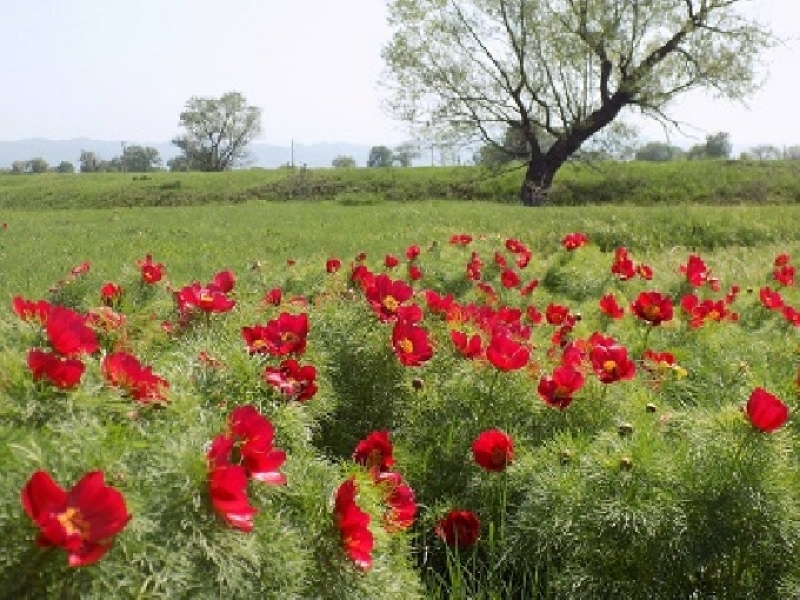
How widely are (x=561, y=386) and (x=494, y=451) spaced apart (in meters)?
0.42

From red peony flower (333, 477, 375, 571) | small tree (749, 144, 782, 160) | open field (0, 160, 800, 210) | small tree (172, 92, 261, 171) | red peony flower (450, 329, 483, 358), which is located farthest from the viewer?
small tree (172, 92, 261, 171)

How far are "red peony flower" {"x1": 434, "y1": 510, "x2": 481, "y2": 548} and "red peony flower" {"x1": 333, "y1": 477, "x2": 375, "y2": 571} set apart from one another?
746 mm

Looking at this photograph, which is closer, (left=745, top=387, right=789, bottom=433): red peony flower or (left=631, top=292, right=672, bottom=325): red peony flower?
(left=745, top=387, right=789, bottom=433): red peony flower

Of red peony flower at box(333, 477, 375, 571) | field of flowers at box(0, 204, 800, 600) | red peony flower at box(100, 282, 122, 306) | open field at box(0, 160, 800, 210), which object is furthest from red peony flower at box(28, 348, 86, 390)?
open field at box(0, 160, 800, 210)

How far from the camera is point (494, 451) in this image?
2428mm

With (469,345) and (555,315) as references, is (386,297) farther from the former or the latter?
(555,315)

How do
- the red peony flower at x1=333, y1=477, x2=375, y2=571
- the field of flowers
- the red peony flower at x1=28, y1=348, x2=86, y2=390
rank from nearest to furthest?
1. the field of flowers
2. the red peony flower at x1=28, y1=348, x2=86, y2=390
3. the red peony flower at x1=333, y1=477, x2=375, y2=571

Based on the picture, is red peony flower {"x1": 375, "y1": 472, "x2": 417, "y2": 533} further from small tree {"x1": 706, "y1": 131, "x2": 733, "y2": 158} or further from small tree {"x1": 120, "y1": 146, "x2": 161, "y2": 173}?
small tree {"x1": 120, "y1": 146, "x2": 161, "y2": 173}

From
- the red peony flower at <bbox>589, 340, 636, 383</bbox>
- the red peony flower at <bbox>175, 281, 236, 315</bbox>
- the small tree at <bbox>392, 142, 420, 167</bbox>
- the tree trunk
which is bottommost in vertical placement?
the red peony flower at <bbox>589, 340, 636, 383</bbox>

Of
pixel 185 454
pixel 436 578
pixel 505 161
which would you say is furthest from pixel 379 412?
pixel 505 161

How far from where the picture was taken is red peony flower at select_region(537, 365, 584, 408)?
2.70m

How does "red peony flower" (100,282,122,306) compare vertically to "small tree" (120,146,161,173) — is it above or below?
below

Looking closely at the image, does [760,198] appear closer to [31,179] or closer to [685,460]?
[685,460]

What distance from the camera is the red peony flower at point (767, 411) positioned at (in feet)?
7.33
